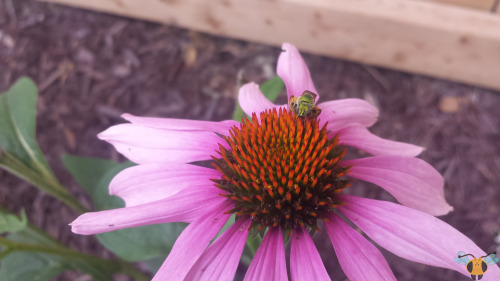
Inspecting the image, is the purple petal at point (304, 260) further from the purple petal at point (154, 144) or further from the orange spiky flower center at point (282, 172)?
the purple petal at point (154, 144)

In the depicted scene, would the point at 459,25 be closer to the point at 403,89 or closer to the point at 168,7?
the point at 403,89

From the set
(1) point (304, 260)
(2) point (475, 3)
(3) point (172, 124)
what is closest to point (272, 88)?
(3) point (172, 124)

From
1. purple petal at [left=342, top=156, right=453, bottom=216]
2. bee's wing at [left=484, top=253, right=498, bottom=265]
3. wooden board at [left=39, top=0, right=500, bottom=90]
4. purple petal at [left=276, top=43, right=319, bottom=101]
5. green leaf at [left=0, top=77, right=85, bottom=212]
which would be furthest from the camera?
wooden board at [left=39, top=0, right=500, bottom=90]

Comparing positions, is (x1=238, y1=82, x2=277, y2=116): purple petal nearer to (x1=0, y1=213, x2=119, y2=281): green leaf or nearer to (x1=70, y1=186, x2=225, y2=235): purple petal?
(x1=70, y1=186, x2=225, y2=235): purple petal

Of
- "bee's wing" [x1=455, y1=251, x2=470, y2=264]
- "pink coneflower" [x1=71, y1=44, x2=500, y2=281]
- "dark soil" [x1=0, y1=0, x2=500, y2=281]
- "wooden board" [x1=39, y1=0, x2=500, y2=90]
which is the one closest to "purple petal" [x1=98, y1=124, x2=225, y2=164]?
"pink coneflower" [x1=71, y1=44, x2=500, y2=281]

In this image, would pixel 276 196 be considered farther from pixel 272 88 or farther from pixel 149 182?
pixel 272 88

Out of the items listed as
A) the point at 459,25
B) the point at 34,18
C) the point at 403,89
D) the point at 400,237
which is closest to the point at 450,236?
the point at 400,237
